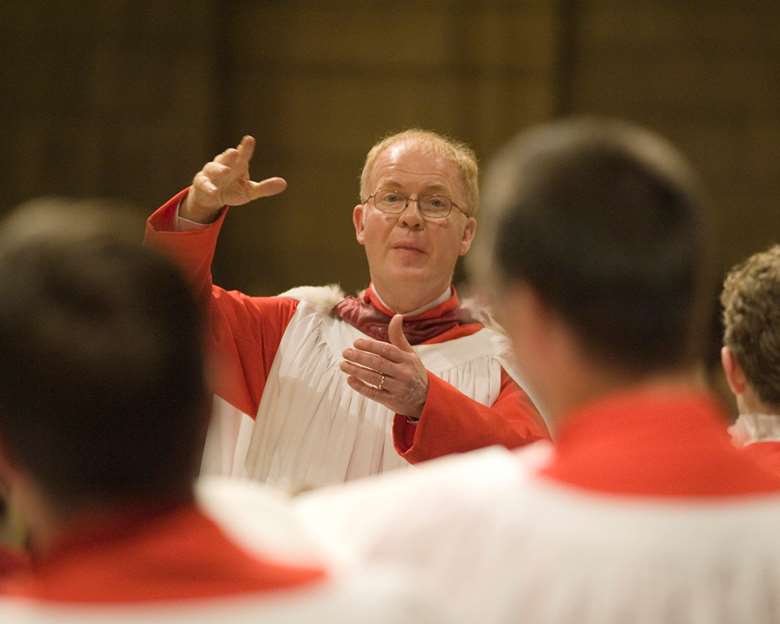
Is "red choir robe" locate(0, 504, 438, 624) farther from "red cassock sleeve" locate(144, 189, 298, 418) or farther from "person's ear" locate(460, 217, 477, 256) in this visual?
"person's ear" locate(460, 217, 477, 256)

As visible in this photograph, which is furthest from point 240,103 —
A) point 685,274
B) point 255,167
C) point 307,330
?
point 685,274

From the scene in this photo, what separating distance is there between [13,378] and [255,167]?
7.89 m

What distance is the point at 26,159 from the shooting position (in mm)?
8406

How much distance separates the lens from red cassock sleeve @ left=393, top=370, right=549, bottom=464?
3.24m

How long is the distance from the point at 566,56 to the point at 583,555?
25.9 feet

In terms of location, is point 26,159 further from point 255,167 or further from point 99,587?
point 99,587

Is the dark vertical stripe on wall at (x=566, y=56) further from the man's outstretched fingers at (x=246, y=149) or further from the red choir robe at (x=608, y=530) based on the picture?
the red choir robe at (x=608, y=530)

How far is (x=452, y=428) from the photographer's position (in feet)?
10.7

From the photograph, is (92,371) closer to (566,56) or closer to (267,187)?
(267,187)

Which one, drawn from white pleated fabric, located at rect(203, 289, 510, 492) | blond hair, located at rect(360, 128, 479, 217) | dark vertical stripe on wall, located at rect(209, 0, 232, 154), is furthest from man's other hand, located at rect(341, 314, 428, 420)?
dark vertical stripe on wall, located at rect(209, 0, 232, 154)

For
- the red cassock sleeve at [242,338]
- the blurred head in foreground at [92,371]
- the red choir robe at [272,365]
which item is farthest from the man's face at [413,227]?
the blurred head in foreground at [92,371]

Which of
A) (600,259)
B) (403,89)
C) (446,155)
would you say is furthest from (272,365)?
(403,89)

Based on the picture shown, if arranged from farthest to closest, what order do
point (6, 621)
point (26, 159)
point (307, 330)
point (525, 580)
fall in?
point (26, 159), point (307, 330), point (525, 580), point (6, 621)

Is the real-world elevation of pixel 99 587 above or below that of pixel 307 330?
above
